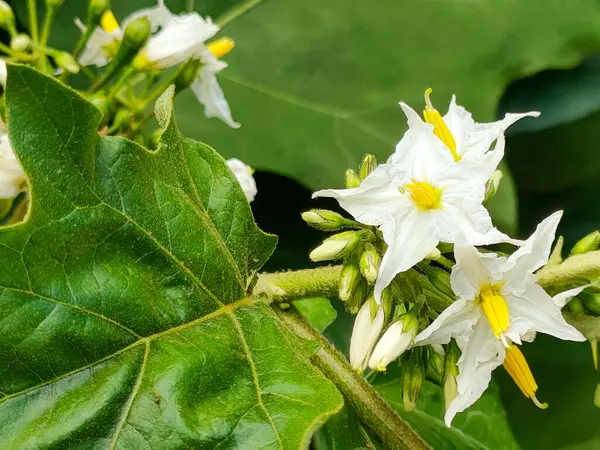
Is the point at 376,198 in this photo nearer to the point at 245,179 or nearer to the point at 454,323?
the point at 454,323

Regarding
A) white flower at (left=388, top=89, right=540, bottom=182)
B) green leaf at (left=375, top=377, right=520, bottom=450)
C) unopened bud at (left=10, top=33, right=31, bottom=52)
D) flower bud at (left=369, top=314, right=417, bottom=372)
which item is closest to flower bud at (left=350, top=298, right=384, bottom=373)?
flower bud at (left=369, top=314, right=417, bottom=372)

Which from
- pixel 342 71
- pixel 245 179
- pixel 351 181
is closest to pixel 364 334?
pixel 351 181

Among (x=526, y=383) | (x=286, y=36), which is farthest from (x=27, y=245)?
(x=286, y=36)

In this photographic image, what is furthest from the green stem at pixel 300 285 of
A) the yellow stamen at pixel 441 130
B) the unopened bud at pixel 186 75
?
the unopened bud at pixel 186 75

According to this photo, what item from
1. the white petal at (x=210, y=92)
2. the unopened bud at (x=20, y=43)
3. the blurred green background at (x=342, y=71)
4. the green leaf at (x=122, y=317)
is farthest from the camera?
the blurred green background at (x=342, y=71)

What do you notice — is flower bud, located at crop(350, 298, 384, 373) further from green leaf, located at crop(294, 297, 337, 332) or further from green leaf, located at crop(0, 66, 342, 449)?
green leaf, located at crop(294, 297, 337, 332)

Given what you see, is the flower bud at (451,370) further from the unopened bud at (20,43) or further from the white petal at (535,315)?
the unopened bud at (20,43)

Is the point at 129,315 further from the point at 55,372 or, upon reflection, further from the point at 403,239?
the point at 403,239
